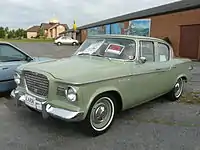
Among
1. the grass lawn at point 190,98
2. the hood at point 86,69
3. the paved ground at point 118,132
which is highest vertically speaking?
the hood at point 86,69

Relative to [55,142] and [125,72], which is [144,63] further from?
[55,142]

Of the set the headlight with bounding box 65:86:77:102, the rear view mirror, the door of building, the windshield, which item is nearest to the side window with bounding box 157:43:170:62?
the rear view mirror

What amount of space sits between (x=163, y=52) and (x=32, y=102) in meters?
3.25

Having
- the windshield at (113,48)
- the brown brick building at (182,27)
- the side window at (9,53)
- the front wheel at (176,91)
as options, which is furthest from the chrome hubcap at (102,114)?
the brown brick building at (182,27)

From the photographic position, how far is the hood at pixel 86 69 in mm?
3658

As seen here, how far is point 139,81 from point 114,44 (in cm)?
89

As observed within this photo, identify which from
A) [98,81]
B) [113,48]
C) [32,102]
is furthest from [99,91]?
[113,48]

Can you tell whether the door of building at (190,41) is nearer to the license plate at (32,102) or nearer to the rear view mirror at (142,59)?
the rear view mirror at (142,59)

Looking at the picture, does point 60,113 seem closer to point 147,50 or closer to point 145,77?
point 145,77

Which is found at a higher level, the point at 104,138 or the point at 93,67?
the point at 93,67

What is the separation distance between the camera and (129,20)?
84.1ft

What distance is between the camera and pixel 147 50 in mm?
5082

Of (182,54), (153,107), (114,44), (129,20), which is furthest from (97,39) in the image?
(129,20)

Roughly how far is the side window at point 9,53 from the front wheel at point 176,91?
4.10 metres
